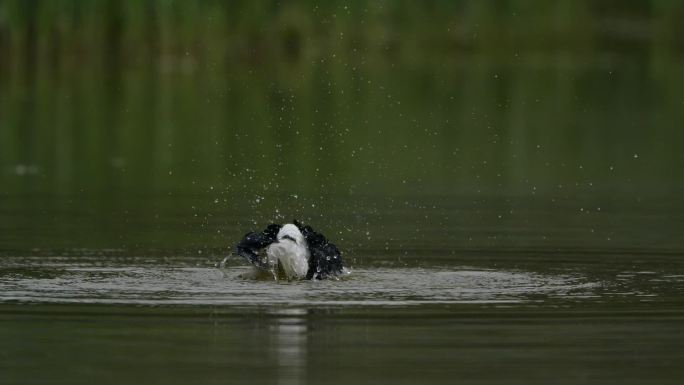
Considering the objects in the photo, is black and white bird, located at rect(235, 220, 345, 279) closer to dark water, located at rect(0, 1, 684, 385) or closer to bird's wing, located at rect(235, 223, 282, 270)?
bird's wing, located at rect(235, 223, 282, 270)

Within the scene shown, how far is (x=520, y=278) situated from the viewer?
41.3ft

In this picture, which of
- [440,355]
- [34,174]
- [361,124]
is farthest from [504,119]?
[440,355]

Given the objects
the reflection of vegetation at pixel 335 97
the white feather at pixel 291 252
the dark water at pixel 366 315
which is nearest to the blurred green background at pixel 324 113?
the reflection of vegetation at pixel 335 97

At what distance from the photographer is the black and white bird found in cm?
1216

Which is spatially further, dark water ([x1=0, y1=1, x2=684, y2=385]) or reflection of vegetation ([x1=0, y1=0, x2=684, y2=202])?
reflection of vegetation ([x1=0, y1=0, x2=684, y2=202])

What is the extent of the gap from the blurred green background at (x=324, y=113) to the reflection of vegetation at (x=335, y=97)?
0.06 metres

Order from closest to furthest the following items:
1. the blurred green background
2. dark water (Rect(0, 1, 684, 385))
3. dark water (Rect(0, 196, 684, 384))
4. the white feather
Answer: dark water (Rect(0, 196, 684, 384)), dark water (Rect(0, 1, 684, 385)), the white feather, the blurred green background

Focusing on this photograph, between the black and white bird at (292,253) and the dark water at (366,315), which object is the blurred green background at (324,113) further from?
the black and white bird at (292,253)

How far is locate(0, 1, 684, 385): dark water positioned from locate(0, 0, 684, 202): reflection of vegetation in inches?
3.7

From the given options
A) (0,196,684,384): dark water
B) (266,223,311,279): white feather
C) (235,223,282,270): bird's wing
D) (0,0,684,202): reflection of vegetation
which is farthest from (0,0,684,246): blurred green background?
(266,223,311,279): white feather

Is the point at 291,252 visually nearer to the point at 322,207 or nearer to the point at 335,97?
the point at 322,207

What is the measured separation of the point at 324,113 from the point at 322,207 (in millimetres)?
13739

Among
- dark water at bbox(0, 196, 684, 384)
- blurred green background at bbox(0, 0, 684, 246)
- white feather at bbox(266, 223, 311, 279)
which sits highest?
blurred green background at bbox(0, 0, 684, 246)

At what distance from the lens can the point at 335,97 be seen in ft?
117
